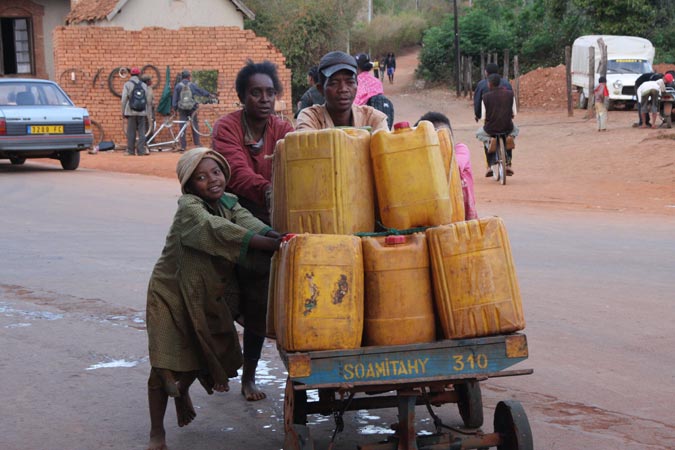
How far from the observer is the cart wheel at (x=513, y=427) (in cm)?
405

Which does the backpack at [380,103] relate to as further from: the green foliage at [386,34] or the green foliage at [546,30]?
the green foliage at [386,34]

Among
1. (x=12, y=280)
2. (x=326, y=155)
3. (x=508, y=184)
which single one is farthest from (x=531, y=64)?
(x=326, y=155)

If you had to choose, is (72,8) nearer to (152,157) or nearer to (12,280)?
(152,157)

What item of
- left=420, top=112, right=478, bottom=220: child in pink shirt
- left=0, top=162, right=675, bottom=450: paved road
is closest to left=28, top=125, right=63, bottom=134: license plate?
left=0, top=162, right=675, bottom=450: paved road

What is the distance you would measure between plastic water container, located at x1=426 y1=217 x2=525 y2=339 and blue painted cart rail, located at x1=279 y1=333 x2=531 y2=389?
6cm

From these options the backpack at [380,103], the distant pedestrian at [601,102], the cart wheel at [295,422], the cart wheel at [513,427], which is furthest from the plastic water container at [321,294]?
the distant pedestrian at [601,102]

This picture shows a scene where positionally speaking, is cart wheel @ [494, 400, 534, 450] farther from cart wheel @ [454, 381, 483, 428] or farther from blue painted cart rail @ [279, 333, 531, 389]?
cart wheel @ [454, 381, 483, 428]

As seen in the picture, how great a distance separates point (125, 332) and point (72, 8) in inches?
963

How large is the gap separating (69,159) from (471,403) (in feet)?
52.2

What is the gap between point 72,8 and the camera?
2942cm

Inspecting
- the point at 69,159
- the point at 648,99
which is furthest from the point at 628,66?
the point at 69,159

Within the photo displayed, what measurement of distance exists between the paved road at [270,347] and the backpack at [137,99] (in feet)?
36.7

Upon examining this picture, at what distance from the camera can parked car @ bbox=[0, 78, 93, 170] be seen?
17.8 metres

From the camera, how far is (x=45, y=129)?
59.0ft
